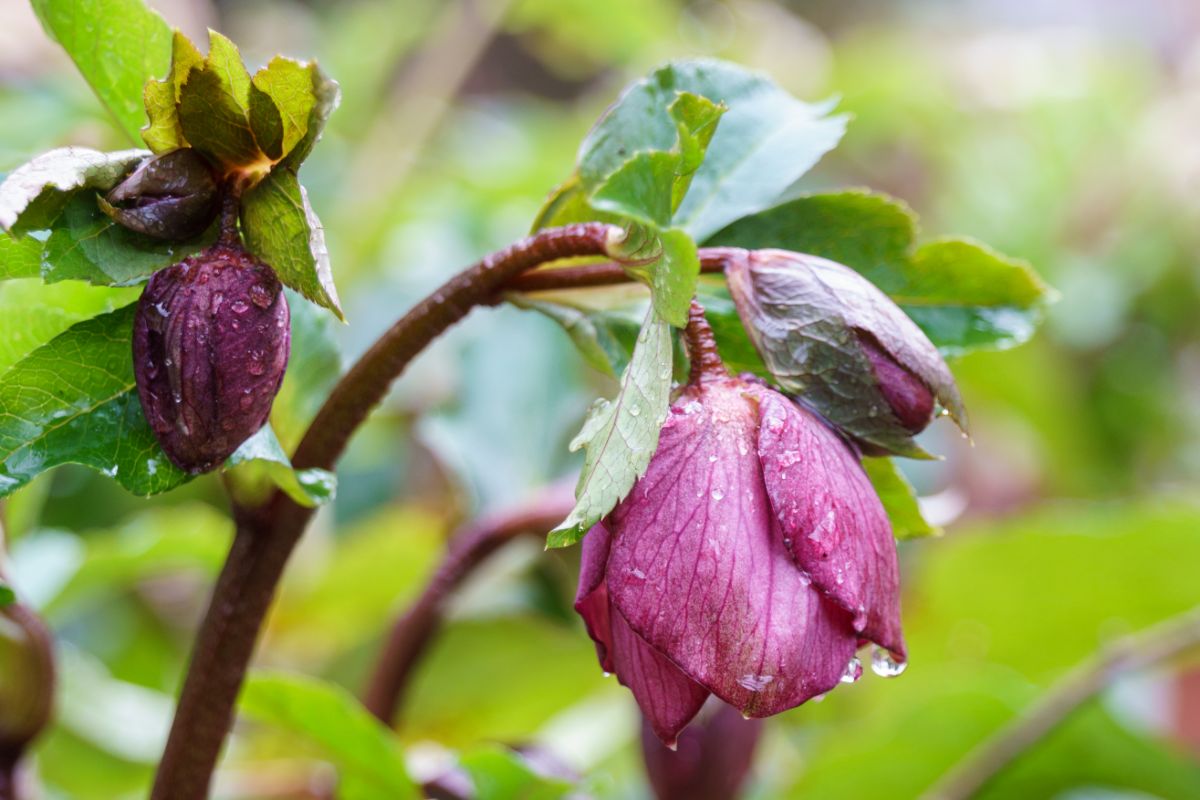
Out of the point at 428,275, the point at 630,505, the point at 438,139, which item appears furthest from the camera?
the point at 438,139

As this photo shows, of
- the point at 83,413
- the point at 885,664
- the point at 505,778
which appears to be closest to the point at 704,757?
the point at 505,778

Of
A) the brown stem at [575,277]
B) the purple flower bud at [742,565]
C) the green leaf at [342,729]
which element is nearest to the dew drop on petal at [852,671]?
the purple flower bud at [742,565]

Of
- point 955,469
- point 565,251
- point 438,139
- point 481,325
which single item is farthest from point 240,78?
point 955,469

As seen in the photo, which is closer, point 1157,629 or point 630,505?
point 630,505

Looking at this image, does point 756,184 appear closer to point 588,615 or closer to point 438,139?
point 588,615

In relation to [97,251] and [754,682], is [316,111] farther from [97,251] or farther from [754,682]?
[754,682]

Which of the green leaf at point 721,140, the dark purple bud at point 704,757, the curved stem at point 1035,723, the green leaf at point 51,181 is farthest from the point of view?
the curved stem at point 1035,723

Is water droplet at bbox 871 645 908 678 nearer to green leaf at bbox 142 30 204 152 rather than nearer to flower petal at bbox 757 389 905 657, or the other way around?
flower petal at bbox 757 389 905 657

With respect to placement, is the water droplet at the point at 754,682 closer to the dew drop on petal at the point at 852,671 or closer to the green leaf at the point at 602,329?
the dew drop on petal at the point at 852,671
